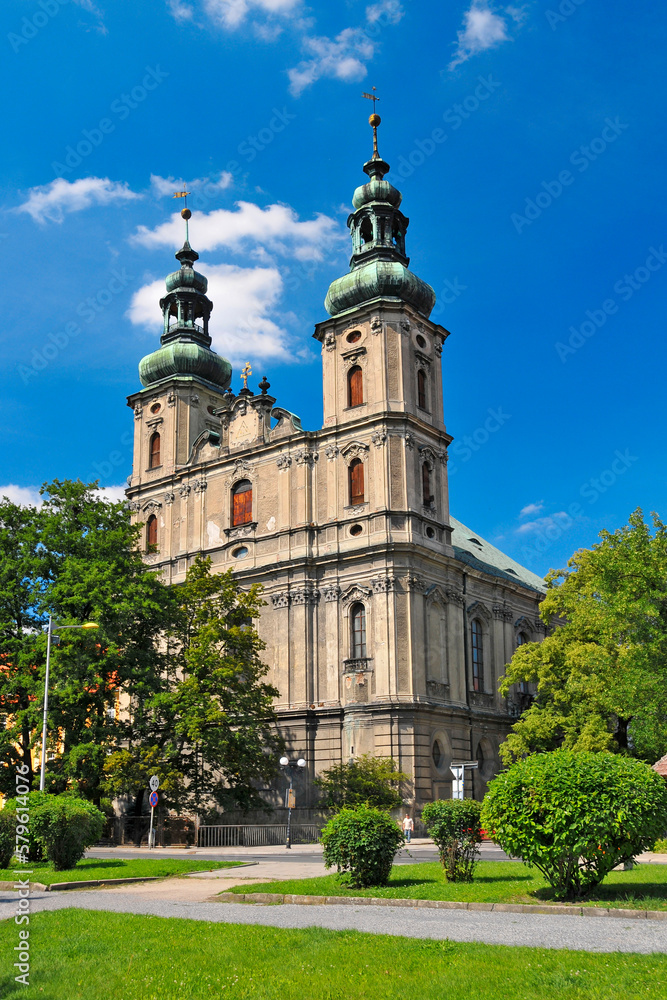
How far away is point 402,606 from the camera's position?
4416 cm

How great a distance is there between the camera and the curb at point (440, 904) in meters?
13.0

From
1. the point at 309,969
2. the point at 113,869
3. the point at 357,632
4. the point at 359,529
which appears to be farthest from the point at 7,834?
the point at 359,529

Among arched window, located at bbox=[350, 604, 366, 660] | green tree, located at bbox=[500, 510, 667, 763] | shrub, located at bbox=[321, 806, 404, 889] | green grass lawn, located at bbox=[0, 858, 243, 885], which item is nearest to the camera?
shrub, located at bbox=[321, 806, 404, 889]

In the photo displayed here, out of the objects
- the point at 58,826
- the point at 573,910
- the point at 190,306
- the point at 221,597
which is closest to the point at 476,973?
the point at 573,910

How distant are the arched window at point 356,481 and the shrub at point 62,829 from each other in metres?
27.0

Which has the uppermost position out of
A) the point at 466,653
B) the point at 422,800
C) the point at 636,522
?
the point at 636,522

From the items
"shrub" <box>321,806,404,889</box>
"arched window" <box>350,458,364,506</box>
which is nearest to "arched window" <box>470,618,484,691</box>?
"arched window" <box>350,458,364,506</box>

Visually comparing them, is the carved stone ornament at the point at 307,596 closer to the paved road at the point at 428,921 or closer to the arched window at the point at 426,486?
Answer: the arched window at the point at 426,486

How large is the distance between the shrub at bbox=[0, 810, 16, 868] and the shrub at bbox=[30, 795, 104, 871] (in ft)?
1.99

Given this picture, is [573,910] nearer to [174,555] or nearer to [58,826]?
[58,826]

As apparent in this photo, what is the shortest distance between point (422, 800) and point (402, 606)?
8.66 m

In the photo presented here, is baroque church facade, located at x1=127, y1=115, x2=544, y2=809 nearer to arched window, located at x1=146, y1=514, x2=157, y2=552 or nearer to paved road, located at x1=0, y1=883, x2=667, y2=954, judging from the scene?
arched window, located at x1=146, y1=514, x2=157, y2=552

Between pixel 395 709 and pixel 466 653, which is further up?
pixel 466 653

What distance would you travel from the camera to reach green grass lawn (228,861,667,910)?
14383 mm
